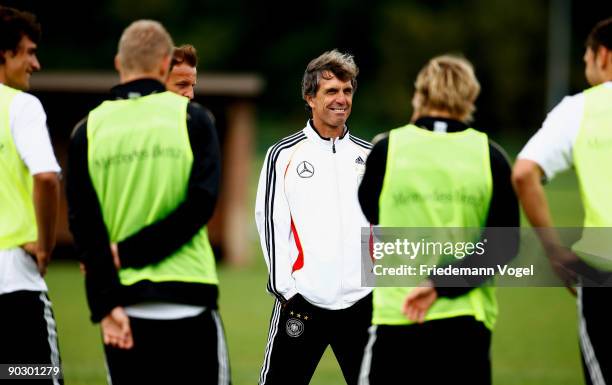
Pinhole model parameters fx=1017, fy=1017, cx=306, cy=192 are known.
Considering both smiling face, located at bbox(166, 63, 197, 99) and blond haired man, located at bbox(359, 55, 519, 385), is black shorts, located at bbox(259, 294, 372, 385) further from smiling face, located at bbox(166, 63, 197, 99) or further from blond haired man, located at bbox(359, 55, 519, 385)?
smiling face, located at bbox(166, 63, 197, 99)

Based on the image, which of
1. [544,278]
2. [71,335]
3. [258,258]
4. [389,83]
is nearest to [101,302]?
[544,278]

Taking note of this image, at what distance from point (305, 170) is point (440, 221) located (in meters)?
1.46

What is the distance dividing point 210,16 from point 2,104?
5523 centimetres

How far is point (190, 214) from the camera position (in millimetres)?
4660

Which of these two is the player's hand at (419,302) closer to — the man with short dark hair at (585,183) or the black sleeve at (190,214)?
the man with short dark hair at (585,183)

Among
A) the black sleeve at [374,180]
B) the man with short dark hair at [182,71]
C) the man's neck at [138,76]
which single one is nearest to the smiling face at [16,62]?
the man with short dark hair at [182,71]

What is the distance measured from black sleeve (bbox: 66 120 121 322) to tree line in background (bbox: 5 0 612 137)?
5111 cm

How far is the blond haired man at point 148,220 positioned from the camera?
4660mm

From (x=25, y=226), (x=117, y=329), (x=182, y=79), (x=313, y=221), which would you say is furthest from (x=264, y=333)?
(x=117, y=329)

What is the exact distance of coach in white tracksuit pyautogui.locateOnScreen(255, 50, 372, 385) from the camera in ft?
18.8

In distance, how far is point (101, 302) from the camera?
4.71 meters

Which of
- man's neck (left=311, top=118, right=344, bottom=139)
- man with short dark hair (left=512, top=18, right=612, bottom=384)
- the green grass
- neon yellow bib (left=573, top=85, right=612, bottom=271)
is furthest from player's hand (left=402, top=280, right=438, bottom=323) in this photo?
the green grass

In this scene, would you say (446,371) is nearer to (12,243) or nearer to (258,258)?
(12,243)

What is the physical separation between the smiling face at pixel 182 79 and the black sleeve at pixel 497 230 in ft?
5.95
